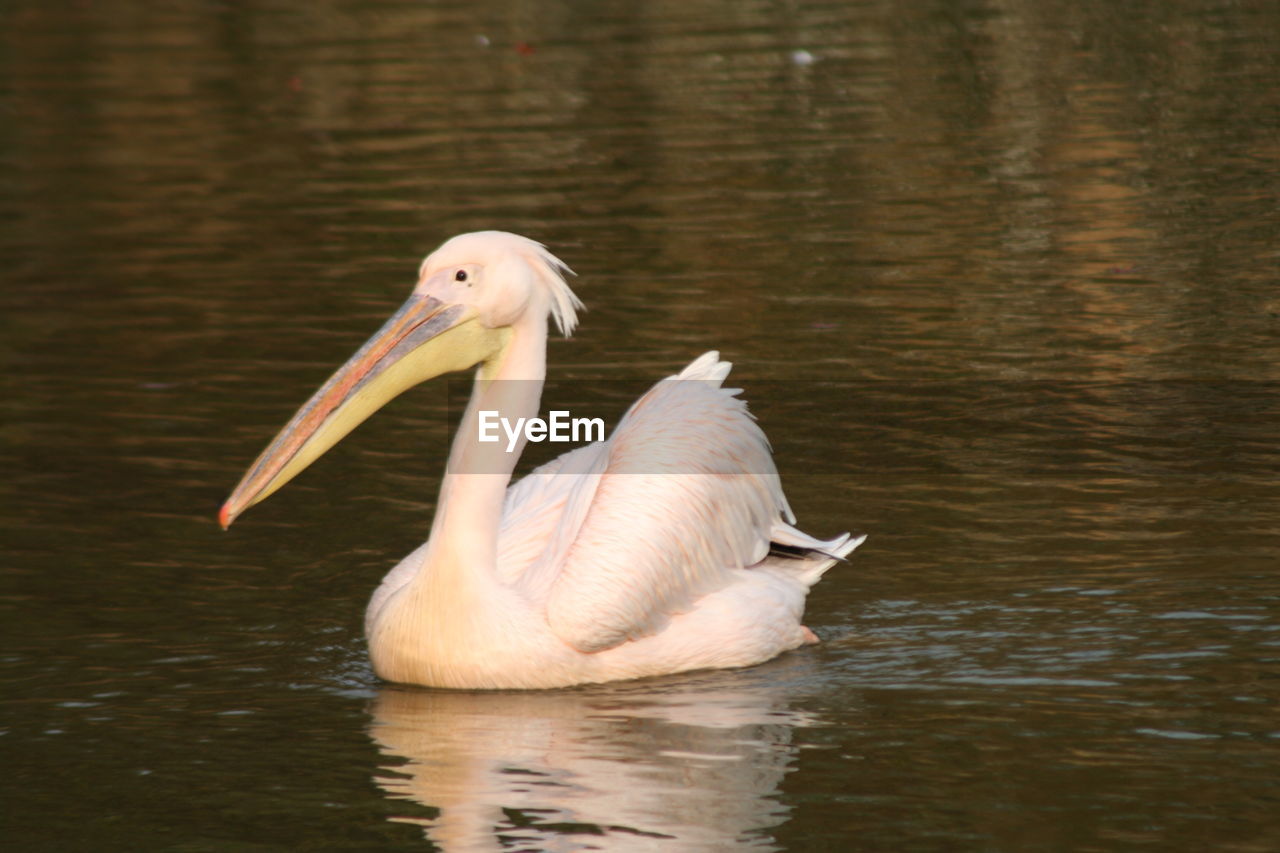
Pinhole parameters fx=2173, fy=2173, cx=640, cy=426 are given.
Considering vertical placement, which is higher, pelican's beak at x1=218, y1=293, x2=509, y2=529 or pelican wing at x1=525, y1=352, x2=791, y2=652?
pelican's beak at x1=218, y1=293, x2=509, y2=529

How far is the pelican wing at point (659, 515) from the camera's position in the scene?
5336 mm

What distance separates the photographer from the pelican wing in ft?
17.5

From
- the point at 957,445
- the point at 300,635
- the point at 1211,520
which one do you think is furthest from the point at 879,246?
the point at 300,635

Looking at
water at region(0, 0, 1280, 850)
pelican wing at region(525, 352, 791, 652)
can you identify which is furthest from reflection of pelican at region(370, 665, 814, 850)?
pelican wing at region(525, 352, 791, 652)

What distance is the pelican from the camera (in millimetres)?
5305

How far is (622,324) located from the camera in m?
9.40

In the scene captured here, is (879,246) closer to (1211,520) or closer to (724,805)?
(1211,520)

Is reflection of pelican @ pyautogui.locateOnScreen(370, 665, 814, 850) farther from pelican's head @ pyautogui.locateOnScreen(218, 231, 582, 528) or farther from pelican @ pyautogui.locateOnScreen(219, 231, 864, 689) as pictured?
pelican's head @ pyautogui.locateOnScreen(218, 231, 582, 528)

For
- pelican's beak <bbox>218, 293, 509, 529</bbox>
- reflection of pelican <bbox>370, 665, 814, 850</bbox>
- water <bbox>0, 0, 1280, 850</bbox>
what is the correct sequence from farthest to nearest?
pelican's beak <bbox>218, 293, 509, 529</bbox>
water <bbox>0, 0, 1280, 850</bbox>
reflection of pelican <bbox>370, 665, 814, 850</bbox>

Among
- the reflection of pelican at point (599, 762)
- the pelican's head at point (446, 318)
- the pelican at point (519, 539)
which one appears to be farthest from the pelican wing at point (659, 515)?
the pelican's head at point (446, 318)

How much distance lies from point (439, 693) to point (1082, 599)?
5.75 ft

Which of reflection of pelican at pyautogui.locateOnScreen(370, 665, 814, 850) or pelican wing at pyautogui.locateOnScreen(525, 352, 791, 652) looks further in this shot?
pelican wing at pyautogui.locateOnScreen(525, 352, 791, 652)

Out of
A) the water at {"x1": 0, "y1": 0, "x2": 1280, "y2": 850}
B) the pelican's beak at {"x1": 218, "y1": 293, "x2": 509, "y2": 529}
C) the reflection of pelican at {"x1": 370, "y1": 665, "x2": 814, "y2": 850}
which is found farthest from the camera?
the pelican's beak at {"x1": 218, "y1": 293, "x2": 509, "y2": 529}

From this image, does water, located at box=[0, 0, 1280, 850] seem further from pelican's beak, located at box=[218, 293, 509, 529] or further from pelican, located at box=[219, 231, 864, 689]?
pelican's beak, located at box=[218, 293, 509, 529]
